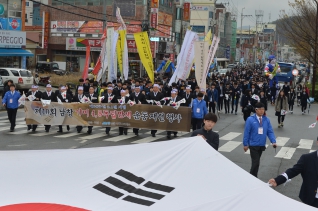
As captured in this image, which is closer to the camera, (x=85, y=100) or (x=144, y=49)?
(x=85, y=100)

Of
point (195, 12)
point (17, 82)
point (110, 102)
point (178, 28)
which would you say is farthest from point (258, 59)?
point (110, 102)

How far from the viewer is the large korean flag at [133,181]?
5.00m

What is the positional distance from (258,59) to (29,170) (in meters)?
133

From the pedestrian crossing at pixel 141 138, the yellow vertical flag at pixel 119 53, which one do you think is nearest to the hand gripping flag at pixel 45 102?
the pedestrian crossing at pixel 141 138

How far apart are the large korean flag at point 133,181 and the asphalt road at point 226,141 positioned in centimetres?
475

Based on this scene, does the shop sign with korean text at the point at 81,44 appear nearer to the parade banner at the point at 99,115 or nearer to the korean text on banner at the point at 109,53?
the korean text on banner at the point at 109,53

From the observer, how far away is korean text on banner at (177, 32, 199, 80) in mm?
22547

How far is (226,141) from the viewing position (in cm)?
1658

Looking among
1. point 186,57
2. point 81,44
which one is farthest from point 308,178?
point 81,44

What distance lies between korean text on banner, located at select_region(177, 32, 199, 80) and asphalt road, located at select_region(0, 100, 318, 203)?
307 centimetres

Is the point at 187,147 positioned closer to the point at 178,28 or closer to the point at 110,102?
the point at 110,102

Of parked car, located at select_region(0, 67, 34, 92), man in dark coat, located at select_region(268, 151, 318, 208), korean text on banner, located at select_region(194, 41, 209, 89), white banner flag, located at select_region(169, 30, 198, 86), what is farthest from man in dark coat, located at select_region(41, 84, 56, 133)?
parked car, located at select_region(0, 67, 34, 92)

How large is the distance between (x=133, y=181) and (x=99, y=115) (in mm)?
11883

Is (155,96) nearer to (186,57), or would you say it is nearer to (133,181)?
(186,57)
